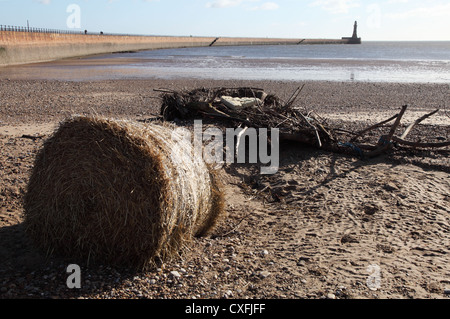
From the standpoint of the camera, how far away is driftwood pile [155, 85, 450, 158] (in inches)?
302

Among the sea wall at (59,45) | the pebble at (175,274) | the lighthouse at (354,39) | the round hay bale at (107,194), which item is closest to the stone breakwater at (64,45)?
the sea wall at (59,45)

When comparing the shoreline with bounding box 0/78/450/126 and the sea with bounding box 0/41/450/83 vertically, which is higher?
the sea with bounding box 0/41/450/83

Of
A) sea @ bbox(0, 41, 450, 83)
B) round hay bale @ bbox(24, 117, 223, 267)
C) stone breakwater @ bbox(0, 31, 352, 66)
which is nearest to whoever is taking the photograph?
round hay bale @ bbox(24, 117, 223, 267)

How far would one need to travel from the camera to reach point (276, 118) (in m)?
8.26

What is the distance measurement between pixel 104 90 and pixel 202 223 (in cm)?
1260

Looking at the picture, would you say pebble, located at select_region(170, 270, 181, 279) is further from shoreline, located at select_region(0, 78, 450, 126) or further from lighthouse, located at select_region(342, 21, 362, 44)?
lighthouse, located at select_region(342, 21, 362, 44)

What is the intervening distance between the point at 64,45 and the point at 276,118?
40.0 m

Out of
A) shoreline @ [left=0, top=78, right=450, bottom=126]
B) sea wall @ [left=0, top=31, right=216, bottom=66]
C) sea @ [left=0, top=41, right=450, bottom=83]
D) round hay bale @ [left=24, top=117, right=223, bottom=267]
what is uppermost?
sea wall @ [left=0, top=31, right=216, bottom=66]

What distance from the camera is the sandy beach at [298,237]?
12.5 feet

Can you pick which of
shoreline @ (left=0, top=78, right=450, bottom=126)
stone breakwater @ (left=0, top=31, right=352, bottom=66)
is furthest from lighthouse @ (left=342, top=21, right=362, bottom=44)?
shoreline @ (left=0, top=78, right=450, bottom=126)

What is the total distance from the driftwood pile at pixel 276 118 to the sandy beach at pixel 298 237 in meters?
0.23

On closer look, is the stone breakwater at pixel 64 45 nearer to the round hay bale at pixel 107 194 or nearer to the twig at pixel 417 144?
the twig at pixel 417 144

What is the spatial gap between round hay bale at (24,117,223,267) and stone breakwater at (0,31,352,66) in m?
29.5

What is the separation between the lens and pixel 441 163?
23.9ft
